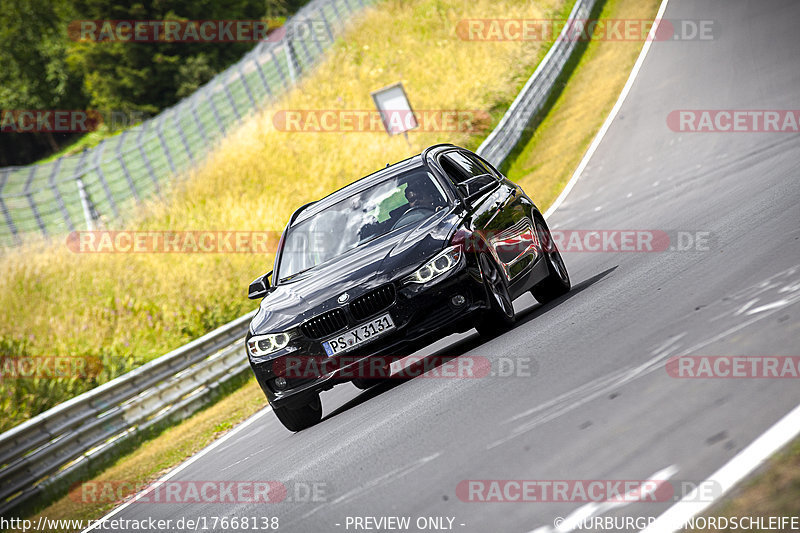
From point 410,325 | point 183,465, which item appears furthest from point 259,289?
point 183,465

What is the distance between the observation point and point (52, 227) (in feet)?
89.2

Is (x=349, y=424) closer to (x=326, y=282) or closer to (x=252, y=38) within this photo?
(x=326, y=282)

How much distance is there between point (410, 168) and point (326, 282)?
1.73m

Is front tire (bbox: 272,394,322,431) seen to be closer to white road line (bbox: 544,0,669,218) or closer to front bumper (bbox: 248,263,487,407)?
front bumper (bbox: 248,263,487,407)

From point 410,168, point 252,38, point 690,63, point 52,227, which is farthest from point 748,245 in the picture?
point 252,38

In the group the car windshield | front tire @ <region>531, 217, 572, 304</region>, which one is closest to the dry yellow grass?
the car windshield

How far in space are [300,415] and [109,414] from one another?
19.1 feet

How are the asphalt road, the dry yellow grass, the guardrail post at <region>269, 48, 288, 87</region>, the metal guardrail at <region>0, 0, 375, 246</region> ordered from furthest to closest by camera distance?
the guardrail post at <region>269, 48, 288, 87</region> < the metal guardrail at <region>0, 0, 375, 246</region> < the dry yellow grass < the asphalt road

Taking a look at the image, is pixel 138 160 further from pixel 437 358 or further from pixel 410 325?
pixel 410 325

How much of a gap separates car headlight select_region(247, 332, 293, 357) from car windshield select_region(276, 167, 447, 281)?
1.02 m

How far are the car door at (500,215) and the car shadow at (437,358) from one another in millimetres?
599

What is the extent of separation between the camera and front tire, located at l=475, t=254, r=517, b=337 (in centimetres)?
792

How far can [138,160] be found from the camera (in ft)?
97.1
